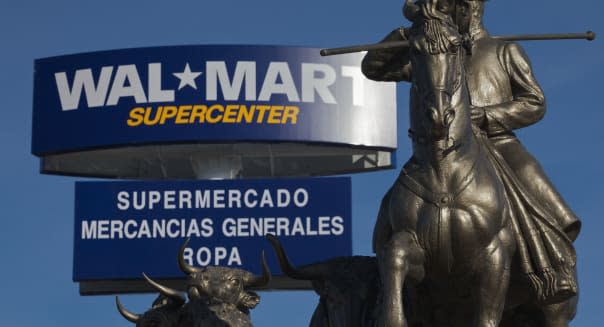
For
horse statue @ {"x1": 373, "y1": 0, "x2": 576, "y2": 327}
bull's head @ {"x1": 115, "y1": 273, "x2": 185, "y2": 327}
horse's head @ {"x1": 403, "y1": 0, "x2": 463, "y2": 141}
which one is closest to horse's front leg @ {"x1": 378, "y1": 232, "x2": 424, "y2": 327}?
horse statue @ {"x1": 373, "y1": 0, "x2": 576, "y2": 327}

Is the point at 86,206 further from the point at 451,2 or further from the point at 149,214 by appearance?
the point at 451,2

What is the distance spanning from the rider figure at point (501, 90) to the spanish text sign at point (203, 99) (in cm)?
3252

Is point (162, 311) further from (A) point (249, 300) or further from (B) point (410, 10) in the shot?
(B) point (410, 10)

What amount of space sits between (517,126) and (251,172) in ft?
117

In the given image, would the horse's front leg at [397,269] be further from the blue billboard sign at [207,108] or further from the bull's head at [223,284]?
the blue billboard sign at [207,108]

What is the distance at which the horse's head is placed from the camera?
12336 mm

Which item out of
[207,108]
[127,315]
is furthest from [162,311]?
[207,108]

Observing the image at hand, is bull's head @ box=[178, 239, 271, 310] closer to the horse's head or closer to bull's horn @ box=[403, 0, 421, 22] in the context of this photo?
the horse's head

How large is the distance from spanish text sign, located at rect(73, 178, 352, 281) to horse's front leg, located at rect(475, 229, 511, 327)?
34.6 m

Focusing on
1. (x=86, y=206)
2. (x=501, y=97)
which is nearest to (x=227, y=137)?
(x=86, y=206)

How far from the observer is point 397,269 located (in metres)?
12.3

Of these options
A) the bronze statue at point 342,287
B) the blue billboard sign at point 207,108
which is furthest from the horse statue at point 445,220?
the blue billboard sign at point 207,108

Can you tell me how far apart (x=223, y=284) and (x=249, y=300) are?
11.8 inches

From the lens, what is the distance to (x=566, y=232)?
45.5ft
